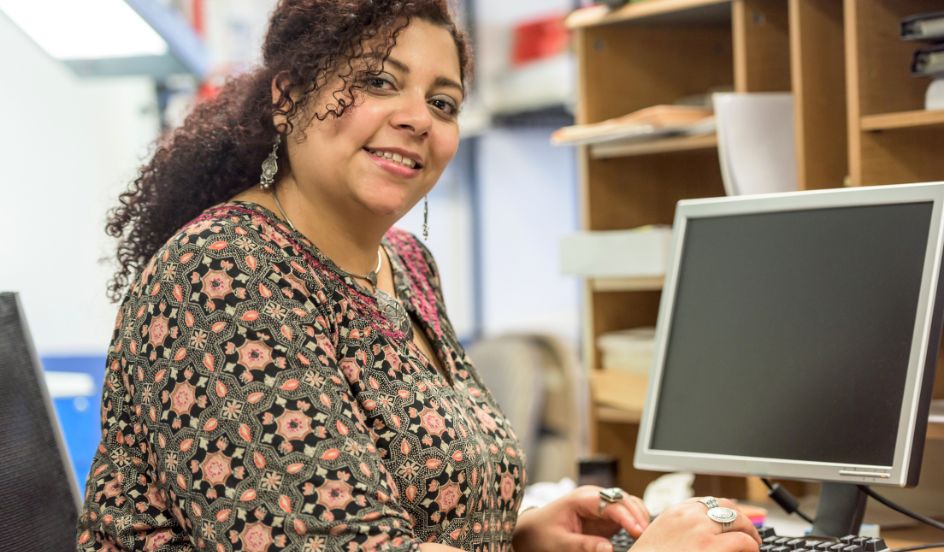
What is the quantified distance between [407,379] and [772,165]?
3.22 ft

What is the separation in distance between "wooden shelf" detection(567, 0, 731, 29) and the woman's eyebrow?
0.80 m

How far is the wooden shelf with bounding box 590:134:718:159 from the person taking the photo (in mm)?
2175

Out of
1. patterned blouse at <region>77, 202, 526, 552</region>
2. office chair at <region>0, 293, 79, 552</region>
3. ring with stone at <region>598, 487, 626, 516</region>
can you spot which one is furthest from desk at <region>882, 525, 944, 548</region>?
office chair at <region>0, 293, 79, 552</region>

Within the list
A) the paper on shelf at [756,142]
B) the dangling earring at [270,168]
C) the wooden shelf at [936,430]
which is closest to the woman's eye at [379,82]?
the dangling earring at [270,168]

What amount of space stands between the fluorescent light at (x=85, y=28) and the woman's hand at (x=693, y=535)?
146 cm

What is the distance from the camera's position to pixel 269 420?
1184 millimetres

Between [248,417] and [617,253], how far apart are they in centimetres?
122

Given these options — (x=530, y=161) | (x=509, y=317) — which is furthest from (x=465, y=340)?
(x=530, y=161)

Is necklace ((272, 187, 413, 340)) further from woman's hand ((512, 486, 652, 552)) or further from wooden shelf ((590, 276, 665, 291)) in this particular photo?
wooden shelf ((590, 276, 665, 291))

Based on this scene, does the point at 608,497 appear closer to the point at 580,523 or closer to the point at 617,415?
the point at 580,523

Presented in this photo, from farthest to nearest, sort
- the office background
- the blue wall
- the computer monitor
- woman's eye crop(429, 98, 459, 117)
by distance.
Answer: the office background
the blue wall
woman's eye crop(429, 98, 459, 117)
the computer monitor

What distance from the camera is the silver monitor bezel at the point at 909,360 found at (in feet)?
4.53

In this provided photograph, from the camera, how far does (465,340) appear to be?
573 cm

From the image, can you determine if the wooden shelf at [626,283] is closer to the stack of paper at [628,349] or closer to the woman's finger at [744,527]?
the stack of paper at [628,349]
